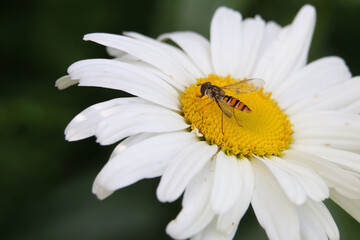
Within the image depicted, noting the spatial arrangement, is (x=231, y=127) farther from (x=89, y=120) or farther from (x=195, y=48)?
(x=89, y=120)

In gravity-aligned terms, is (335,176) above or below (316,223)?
above

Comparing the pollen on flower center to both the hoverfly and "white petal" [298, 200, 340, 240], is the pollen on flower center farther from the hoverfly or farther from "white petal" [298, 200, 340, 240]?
"white petal" [298, 200, 340, 240]

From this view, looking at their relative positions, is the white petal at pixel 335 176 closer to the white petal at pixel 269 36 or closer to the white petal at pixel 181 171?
the white petal at pixel 181 171

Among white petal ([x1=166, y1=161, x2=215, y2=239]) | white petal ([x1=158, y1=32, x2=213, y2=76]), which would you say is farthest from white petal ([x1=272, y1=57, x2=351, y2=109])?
white petal ([x1=166, y1=161, x2=215, y2=239])

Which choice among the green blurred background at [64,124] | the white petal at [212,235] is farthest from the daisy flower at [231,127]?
the green blurred background at [64,124]

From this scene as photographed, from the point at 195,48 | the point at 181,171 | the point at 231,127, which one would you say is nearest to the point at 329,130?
the point at 231,127

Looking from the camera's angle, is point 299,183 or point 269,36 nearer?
point 299,183

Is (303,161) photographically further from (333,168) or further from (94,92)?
(94,92)
